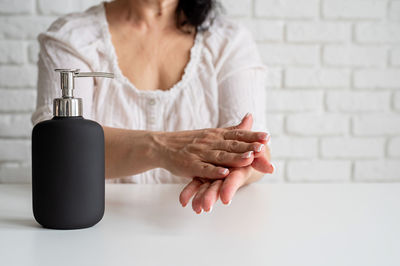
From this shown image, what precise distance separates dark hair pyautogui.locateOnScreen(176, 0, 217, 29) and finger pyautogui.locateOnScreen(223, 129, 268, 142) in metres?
0.56

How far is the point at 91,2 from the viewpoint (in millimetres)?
1607

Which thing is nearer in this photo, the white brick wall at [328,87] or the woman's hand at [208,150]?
the woman's hand at [208,150]

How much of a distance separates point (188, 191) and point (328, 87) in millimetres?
1141

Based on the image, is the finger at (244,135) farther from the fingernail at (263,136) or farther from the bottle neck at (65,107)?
the bottle neck at (65,107)

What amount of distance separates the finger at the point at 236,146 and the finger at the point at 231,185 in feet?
0.12

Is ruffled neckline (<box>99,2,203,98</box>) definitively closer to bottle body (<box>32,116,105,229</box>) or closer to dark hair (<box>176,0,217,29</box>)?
dark hair (<box>176,0,217,29</box>)

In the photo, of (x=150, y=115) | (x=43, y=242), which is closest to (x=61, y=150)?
(x=43, y=242)

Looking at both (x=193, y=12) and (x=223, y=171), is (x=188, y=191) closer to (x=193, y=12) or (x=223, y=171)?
(x=223, y=171)

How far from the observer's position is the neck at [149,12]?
1328mm

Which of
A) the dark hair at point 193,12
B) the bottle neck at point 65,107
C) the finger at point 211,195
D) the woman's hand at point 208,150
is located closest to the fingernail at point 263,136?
the woman's hand at point 208,150

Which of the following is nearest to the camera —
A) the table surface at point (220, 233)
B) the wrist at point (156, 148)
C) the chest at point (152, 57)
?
the table surface at point (220, 233)

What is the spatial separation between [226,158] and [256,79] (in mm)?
523

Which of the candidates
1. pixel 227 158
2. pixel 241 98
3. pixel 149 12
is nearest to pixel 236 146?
pixel 227 158

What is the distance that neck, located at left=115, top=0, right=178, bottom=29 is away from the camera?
1328 millimetres
